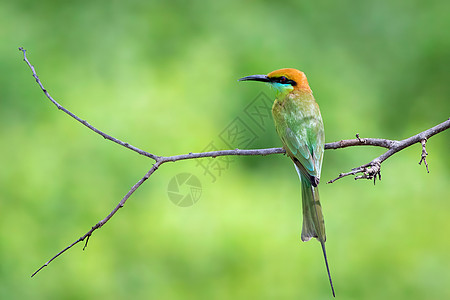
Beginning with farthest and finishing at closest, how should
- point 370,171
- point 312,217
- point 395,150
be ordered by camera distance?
point 312,217
point 395,150
point 370,171

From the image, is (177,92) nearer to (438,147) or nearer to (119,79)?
(119,79)

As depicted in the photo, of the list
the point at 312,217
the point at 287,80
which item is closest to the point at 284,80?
the point at 287,80

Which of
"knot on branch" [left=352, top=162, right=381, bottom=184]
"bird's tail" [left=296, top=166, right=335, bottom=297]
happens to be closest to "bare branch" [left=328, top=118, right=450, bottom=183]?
"knot on branch" [left=352, top=162, right=381, bottom=184]

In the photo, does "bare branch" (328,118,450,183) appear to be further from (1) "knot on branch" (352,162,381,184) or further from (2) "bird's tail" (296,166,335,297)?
(2) "bird's tail" (296,166,335,297)

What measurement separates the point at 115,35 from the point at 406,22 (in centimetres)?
245

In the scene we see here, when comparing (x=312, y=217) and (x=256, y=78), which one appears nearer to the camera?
(x=312, y=217)

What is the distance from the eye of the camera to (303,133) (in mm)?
1654

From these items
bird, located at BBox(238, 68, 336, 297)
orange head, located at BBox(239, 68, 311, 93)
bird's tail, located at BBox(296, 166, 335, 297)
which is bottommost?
bird's tail, located at BBox(296, 166, 335, 297)

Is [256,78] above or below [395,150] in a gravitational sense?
above

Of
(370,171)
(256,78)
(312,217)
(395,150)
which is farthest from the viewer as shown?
(256,78)

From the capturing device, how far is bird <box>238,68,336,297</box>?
150 cm

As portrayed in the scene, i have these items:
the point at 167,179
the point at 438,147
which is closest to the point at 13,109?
the point at 167,179

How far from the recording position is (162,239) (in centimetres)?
323

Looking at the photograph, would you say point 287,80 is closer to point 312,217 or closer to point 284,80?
point 284,80
